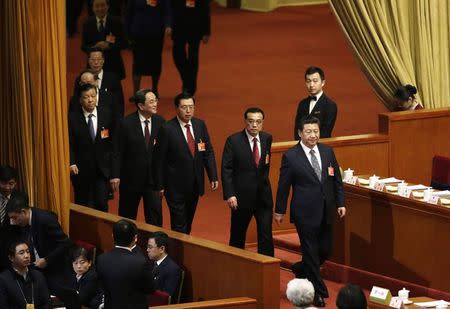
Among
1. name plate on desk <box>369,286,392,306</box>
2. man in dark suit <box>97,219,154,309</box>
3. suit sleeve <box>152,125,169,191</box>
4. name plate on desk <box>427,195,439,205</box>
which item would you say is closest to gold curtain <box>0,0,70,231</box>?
suit sleeve <box>152,125,169,191</box>

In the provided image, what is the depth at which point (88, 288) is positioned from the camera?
945 centimetres

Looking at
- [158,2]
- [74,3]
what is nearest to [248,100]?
[158,2]

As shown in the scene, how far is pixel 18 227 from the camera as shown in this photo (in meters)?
9.98

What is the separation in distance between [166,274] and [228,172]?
3.89ft

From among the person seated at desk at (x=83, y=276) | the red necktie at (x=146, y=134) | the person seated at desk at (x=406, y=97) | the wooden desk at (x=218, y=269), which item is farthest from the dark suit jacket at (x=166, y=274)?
the person seated at desk at (x=406, y=97)

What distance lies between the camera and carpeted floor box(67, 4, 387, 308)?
15.0 m

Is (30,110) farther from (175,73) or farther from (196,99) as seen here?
(175,73)

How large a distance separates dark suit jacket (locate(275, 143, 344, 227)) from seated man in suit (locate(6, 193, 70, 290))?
160 centimetres

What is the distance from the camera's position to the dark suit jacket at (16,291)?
914cm

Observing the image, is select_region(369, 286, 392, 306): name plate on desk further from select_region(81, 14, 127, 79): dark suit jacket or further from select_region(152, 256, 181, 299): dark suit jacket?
select_region(81, 14, 127, 79): dark suit jacket

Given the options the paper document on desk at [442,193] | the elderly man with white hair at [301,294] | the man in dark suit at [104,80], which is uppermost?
the man in dark suit at [104,80]

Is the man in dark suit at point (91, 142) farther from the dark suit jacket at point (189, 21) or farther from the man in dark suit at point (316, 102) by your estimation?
the dark suit jacket at point (189, 21)

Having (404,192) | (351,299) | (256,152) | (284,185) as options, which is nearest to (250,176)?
(256,152)

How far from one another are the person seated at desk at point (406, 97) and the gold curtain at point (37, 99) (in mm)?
3609
